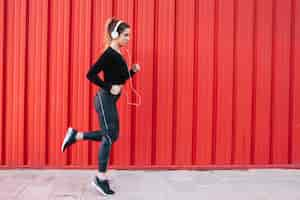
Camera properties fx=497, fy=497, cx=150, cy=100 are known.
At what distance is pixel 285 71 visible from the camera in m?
6.27

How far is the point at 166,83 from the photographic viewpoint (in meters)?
6.15

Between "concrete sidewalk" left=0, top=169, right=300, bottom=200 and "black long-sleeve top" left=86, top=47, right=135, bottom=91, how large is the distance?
1.18m

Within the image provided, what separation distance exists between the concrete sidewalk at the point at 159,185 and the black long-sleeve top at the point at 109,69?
118 cm

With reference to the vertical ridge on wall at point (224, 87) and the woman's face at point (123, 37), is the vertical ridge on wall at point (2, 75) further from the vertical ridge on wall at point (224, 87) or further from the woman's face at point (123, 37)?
the vertical ridge on wall at point (224, 87)

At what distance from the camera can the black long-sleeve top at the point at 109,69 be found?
499 cm

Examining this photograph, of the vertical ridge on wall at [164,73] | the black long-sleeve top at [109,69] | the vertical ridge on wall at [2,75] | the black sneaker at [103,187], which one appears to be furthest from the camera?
the vertical ridge on wall at [164,73]

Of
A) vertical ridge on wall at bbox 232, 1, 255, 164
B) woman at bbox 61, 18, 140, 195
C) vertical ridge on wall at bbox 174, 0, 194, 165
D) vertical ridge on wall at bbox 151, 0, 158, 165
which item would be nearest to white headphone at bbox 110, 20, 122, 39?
woman at bbox 61, 18, 140, 195

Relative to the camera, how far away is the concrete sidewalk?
516cm

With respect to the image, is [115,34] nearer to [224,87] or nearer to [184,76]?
[184,76]

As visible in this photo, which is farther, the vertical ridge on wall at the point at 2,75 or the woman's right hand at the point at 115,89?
the vertical ridge on wall at the point at 2,75

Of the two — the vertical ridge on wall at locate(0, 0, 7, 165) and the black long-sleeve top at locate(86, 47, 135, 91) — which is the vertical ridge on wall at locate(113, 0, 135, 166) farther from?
the vertical ridge on wall at locate(0, 0, 7, 165)

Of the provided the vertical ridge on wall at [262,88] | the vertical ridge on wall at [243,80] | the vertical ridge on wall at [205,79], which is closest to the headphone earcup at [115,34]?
the vertical ridge on wall at [205,79]

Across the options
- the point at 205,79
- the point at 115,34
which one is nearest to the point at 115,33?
the point at 115,34

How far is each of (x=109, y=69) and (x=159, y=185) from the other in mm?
1466
